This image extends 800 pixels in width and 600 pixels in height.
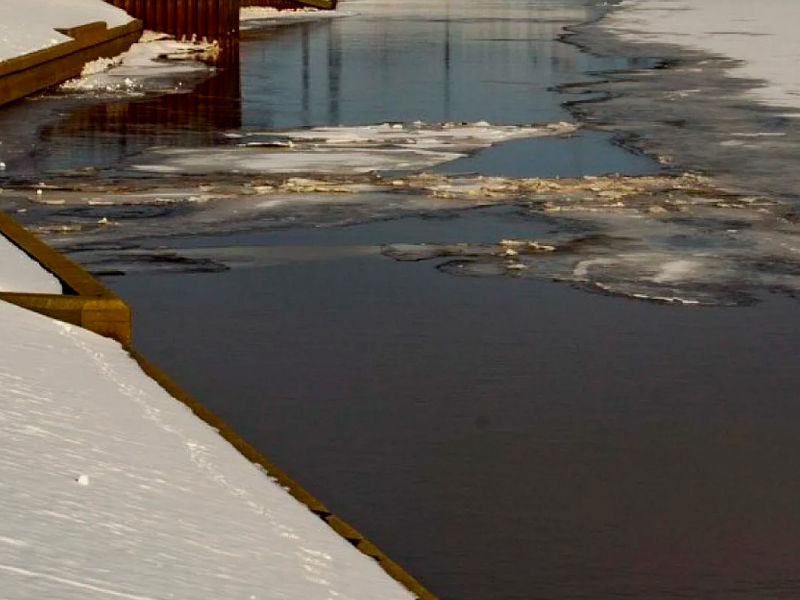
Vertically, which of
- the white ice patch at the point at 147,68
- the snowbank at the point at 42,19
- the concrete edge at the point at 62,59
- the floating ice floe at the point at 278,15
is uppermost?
the snowbank at the point at 42,19

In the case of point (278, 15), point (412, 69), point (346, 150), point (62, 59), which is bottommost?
point (278, 15)

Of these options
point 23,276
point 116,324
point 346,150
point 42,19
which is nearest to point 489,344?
point 116,324

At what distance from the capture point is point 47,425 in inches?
276

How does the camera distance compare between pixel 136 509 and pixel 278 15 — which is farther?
pixel 278 15

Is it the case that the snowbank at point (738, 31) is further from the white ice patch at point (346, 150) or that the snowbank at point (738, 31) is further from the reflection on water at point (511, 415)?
the reflection on water at point (511, 415)

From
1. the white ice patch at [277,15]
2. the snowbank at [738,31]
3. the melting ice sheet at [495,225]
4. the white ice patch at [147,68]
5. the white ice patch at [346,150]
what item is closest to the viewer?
the melting ice sheet at [495,225]

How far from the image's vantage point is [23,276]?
1009 centimetres

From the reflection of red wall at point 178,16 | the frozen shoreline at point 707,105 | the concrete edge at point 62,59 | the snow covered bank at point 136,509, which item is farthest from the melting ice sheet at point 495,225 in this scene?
the reflection of red wall at point 178,16

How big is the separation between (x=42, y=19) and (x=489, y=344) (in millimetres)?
21787

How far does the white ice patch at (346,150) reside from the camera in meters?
17.6

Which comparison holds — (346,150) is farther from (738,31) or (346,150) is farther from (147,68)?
(738,31)

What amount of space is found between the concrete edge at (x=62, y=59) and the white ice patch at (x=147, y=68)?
164 mm

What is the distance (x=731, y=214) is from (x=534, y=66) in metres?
18.0

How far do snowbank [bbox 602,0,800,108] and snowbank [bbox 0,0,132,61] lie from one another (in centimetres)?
1005
